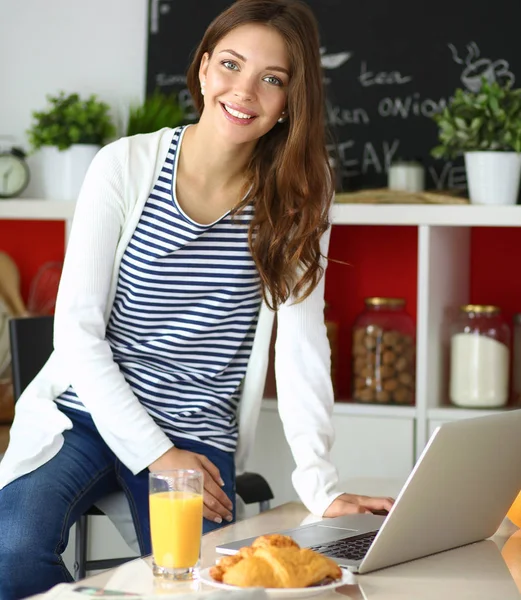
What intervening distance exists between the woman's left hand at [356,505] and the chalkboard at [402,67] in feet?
4.42

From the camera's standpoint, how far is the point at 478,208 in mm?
2393

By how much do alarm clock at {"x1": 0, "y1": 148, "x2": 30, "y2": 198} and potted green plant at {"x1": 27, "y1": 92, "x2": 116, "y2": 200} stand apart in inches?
2.9

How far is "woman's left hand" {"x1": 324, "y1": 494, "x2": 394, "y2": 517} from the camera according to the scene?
146 centimetres

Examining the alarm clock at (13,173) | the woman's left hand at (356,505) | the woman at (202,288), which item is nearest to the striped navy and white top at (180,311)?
the woman at (202,288)

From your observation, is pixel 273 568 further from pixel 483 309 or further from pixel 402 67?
pixel 402 67

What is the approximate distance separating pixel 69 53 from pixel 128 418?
165 cm

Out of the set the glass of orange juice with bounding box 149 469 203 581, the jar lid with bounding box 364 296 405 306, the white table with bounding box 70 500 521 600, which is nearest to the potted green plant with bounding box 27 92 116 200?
the jar lid with bounding box 364 296 405 306

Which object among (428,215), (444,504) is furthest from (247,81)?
(428,215)

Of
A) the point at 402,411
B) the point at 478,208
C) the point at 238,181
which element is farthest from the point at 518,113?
the point at 238,181

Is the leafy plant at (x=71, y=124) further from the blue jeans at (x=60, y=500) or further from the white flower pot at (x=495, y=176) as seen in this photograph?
the blue jeans at (x=60, y=500)

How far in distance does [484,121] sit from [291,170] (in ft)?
2.79

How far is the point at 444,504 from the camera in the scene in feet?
3.88

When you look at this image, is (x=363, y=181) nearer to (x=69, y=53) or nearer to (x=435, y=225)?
(x=435, y=225)

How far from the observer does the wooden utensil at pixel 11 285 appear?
2914mm
